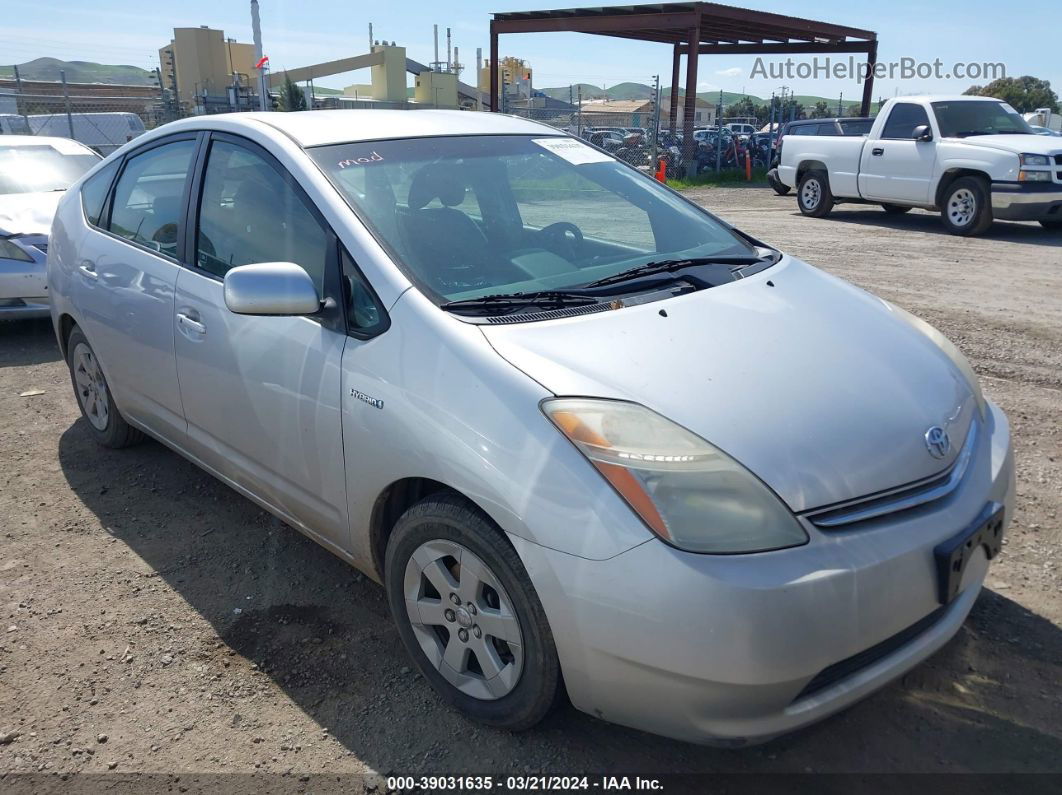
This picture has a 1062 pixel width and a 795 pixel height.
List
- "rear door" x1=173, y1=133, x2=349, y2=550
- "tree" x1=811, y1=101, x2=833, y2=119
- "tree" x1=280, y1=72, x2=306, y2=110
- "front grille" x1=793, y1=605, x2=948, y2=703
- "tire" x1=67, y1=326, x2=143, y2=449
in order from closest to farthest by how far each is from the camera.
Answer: "front grille" x1=793, y1=605, x2=948, y2=703, "rear door" x1=173, y1=133, x2=349, y2=550, "tire" x1=67, y1=326, x2=143, y2=449, "tree" x1=280, y1=72, x2=306, y2=110, "tree" x1=811, y1=101, x2=833, y2=119

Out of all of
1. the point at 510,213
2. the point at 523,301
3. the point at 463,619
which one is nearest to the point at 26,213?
the point at 510,213

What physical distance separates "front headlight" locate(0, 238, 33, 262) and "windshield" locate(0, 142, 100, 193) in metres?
1.24

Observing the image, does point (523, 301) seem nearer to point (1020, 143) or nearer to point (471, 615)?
point (471, 615)

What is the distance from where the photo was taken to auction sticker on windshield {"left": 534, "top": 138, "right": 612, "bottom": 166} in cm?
367

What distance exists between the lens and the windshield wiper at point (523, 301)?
2605 mm

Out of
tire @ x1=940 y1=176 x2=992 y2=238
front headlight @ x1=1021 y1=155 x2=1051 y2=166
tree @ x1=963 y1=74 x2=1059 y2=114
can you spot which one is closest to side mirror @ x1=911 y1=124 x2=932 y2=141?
tire @ x1=940 y1=176 x2=992 y2=238

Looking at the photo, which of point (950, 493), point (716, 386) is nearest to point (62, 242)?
point (716, 386)

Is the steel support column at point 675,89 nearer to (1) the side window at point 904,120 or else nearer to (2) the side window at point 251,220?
(1) the side window at point 904,120

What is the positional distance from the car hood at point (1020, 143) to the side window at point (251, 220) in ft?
35.3

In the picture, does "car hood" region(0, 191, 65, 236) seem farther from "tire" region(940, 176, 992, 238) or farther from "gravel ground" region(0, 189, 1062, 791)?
"tire" region(940, 176, 992, 238)

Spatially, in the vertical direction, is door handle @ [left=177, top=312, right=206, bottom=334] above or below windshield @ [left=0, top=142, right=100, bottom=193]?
below

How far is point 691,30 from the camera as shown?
2145 cm

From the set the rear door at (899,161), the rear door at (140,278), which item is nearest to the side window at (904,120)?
the rear door at (899,161)

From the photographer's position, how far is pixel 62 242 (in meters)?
4.55
